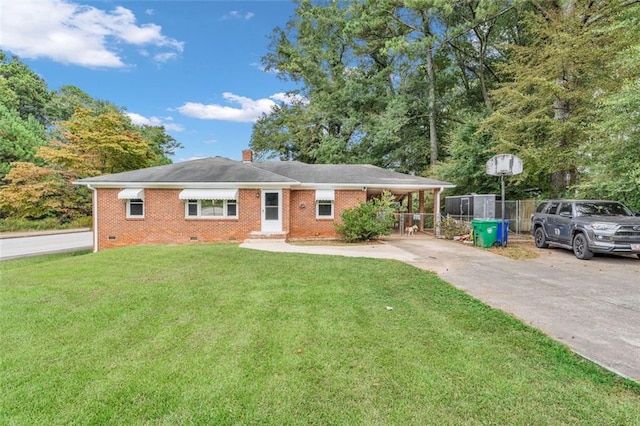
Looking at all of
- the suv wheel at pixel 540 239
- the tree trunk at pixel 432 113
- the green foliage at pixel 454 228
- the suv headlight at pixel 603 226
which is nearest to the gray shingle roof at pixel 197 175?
the green foliage at pixel 454 228

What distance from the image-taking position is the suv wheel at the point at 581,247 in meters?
9.80

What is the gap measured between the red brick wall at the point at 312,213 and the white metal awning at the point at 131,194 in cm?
691

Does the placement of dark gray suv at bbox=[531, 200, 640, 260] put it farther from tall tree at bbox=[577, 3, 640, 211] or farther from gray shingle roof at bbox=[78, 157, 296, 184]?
gray shingle roof at bbox=[78, 157, 296, 184]

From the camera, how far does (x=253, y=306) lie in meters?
5.29

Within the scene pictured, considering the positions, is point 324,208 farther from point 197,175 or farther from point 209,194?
point 197,175

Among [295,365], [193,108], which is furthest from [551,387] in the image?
[193,108]

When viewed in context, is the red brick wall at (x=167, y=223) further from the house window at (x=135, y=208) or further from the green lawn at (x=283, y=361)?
the green lawn at (x=283, y=361)

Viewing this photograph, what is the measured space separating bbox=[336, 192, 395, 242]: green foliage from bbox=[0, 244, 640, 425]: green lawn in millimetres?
6859

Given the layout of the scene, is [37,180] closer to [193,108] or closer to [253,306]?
[193,108]

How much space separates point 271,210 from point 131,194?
6.25m

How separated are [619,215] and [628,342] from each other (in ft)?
28.4

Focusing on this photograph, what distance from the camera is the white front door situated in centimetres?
1441

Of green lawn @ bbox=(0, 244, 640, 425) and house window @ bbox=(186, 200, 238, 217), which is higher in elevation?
house window @ bbox=(186, 200, 238, 217)

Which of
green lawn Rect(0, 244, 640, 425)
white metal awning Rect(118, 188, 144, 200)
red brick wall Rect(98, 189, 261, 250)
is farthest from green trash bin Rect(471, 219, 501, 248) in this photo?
white metal awning Rect(118, 188, 144, 200)
